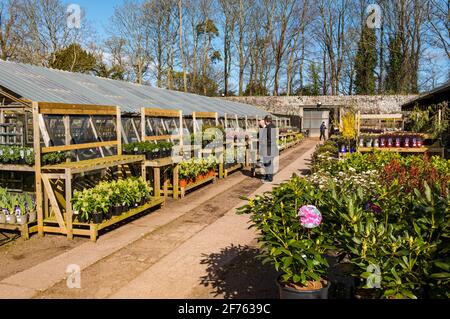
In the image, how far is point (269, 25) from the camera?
35.7 metres

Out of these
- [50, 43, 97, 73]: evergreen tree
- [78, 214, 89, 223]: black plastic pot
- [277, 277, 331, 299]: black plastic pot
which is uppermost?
[50, 43, 97, 73]: evergreen tree

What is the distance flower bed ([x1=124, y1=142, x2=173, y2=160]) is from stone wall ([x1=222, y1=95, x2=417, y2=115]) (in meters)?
22.5

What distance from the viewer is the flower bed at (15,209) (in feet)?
18.0

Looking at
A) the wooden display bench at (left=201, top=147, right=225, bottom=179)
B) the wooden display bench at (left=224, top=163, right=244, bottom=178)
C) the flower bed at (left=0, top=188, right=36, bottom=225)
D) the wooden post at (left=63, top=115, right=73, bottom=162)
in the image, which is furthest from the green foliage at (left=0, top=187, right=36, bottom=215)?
the wooden display bench at (left=224, top=163, right=244, bottom=178)

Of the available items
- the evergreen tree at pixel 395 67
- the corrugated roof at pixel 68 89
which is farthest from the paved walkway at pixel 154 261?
the evergreen tree at pixel 395 67

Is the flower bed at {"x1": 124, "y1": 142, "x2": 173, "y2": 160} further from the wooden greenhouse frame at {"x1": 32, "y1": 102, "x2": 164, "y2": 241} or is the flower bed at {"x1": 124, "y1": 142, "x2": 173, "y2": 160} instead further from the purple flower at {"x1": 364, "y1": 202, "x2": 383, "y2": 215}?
the purple flower at {"x1": 364, "y1": 202, "x2": 383, "y2": 215}

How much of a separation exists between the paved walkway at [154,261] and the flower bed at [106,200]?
0.32 meters

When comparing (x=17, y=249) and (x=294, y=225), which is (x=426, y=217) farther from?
(x=17, y=249)

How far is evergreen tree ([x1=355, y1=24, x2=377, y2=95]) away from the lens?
3553 cm

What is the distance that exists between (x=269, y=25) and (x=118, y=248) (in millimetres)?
33839

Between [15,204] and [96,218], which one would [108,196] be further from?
[15,204]

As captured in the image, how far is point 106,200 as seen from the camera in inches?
222

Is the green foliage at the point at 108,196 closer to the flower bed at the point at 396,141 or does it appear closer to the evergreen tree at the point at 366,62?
the flower bed at the point at 396,141

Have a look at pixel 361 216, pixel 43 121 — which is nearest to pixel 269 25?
pixel 43 121
